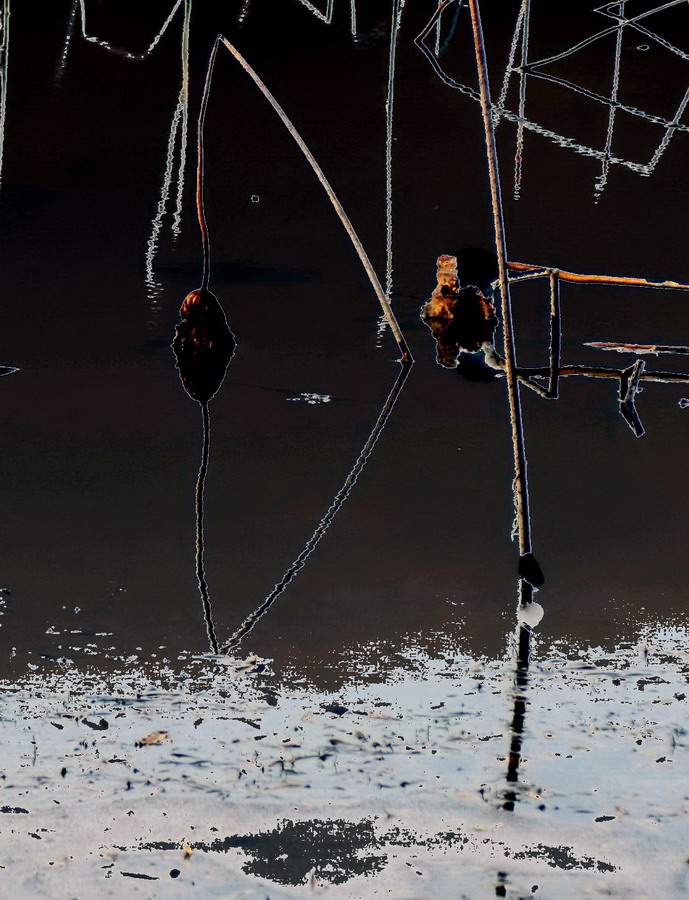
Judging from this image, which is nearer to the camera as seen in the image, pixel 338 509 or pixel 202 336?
pixel 338 509

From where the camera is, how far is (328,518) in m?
1.64

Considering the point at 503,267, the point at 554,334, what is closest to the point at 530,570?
the point at 503,267

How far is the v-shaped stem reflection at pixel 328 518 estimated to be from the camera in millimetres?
1365

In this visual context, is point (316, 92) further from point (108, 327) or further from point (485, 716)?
point (485, 716)

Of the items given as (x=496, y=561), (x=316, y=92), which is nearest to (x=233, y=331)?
(x=496, y=561)

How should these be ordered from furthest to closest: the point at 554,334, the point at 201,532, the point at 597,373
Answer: the point at 597,373, the point at 554,334, the point at 201,532

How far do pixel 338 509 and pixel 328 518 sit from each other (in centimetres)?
3

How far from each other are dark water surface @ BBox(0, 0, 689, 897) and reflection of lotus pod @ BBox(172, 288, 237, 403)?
4 centimetres

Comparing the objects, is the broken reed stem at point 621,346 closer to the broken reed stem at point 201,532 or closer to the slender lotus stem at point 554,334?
the slender lotus stem at point 554,334

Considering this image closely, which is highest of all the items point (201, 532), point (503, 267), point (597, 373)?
point (503, 267)

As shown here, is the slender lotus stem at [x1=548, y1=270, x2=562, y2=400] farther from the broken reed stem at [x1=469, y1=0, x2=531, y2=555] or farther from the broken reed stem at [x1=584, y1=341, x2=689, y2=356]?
the broken reed stem at [x1=469, y1=0, x2=531, y2=555]

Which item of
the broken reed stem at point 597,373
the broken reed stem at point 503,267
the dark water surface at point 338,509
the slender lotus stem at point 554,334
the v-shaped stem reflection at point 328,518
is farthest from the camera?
the broken reed stem at point 597,373

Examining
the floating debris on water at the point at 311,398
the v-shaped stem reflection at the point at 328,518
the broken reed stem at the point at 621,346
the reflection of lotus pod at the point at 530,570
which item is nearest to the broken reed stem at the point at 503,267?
the reflection of lotus pod at the point at 530,570

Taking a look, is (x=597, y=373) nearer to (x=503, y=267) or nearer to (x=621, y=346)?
(x=621, y=346)
